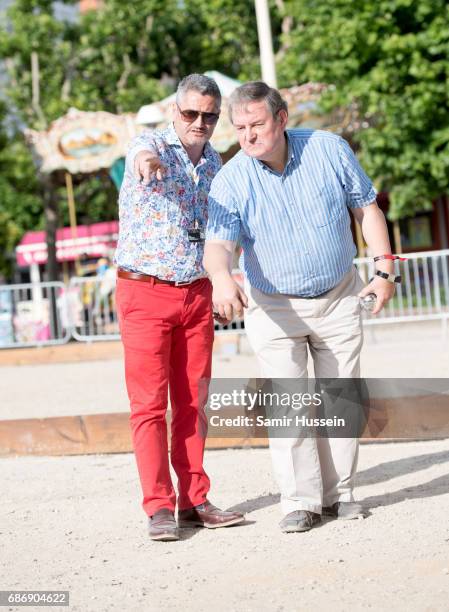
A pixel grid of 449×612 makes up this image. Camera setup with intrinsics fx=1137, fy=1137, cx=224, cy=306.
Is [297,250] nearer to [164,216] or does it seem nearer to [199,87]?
[164,216]

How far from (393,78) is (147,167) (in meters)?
17.0

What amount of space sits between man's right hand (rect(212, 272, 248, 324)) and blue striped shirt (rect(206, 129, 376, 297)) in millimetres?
470

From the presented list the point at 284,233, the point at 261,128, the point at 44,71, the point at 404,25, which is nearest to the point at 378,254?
the point at 284,233

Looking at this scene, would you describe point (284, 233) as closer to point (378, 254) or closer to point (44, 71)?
point (378, 254)

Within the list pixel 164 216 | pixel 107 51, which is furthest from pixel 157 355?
pixel 107 51

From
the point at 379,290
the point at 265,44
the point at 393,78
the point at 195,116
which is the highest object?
the point at 393,78

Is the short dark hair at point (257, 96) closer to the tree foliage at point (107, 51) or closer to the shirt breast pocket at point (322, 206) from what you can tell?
the shirt breast pocket at point (322, 206)

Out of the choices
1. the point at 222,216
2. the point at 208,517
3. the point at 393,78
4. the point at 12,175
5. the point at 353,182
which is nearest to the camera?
the point at 222,216

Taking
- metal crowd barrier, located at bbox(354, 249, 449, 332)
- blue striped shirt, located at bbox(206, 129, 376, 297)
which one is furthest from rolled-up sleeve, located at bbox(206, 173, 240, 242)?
metal crowd barrier, located at bbox(354, 249, 449, 332)

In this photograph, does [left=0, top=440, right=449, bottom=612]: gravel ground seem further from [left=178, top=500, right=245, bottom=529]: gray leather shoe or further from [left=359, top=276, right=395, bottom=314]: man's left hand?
[left=359, top=276, right=395, bottom=314]: man's left hand

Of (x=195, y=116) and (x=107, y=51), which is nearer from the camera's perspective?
(x=195, y=116)

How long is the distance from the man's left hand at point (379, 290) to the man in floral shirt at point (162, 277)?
2.64 ft

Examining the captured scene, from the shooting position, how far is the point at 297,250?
4.69 meters

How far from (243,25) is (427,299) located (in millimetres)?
19733
